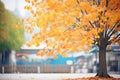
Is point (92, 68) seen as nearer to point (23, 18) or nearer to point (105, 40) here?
point (105, 40)

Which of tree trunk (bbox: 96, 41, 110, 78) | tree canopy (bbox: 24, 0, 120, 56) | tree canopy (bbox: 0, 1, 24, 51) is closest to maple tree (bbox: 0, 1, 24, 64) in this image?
tree canopy (bbox: 0, 1, 24, 51)

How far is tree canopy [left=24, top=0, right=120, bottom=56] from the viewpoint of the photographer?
713cm

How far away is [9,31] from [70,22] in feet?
3.77

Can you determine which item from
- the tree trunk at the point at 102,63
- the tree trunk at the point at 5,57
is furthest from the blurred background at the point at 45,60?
the tree trunk at the point at 102,63

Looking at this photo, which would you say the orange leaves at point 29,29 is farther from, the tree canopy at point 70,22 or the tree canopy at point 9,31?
the tree canopy at point 9,31

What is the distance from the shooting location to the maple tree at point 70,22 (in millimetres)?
7133

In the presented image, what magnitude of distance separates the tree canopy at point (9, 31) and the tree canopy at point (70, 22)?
0.23 metres

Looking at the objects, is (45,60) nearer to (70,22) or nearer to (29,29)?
(29,29)

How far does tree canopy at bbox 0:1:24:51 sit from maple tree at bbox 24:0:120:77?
23cm

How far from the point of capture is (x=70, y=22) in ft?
23.5

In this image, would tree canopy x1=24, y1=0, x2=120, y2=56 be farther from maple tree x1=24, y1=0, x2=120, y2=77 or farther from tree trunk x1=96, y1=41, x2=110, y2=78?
tree trunk x1=96, y1=41, x2=110, y2=78

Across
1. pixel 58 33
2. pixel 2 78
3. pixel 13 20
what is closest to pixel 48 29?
pixel 58 33

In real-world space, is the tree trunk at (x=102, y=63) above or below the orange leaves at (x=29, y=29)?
below

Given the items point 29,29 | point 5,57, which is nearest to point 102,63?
point 29,29
